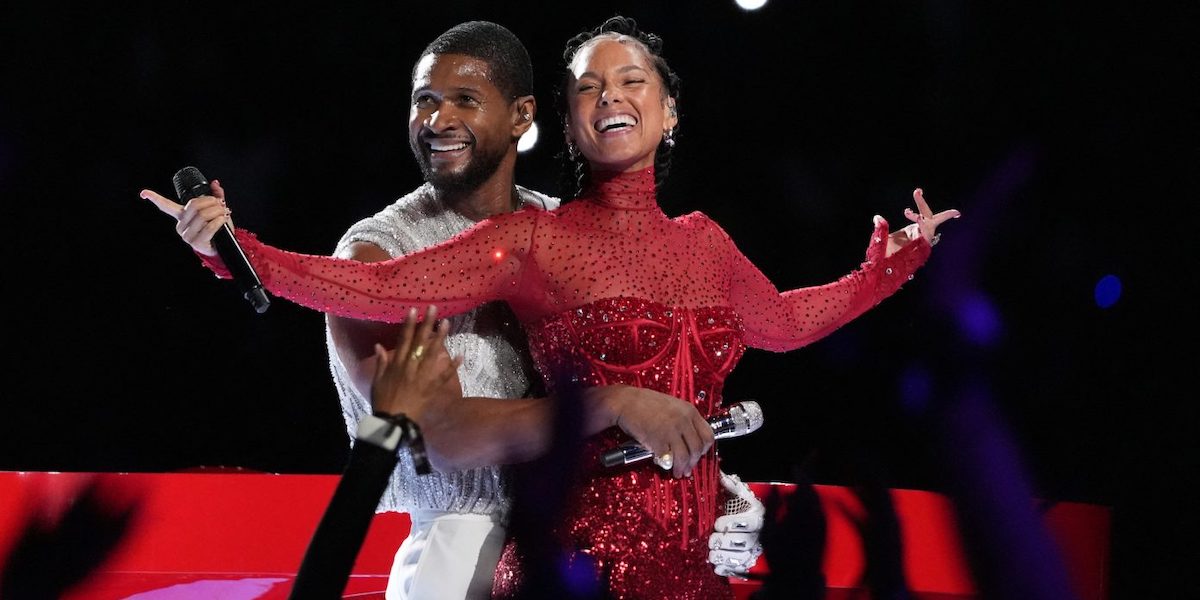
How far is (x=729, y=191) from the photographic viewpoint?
3.06 metres

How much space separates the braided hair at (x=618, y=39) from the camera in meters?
1.62

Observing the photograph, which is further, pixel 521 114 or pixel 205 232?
pixel 521 114

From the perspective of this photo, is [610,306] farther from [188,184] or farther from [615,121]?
[188,184]

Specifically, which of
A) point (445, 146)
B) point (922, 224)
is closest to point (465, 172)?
point (445, 146)

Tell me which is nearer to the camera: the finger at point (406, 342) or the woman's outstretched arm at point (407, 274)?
the finger at point (406, 342)

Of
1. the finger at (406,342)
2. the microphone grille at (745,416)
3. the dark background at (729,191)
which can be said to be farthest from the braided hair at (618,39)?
the dark background at (729,191)

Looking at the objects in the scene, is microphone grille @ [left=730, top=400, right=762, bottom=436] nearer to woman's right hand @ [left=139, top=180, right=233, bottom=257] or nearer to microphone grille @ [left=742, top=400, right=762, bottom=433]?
microphone grille @ [left=742, top=400, right=762, bottom=433]

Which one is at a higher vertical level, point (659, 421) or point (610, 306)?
point (610, 306)

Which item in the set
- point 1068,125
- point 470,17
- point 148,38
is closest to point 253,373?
point 148,38

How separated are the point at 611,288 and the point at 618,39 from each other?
37 cm

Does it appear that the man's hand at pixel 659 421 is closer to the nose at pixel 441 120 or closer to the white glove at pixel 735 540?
the white glove at pixel 735 540

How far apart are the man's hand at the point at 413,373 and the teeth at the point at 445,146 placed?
0.68 meters

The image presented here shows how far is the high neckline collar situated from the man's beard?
25cm

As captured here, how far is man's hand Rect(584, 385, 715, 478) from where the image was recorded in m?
1.35
